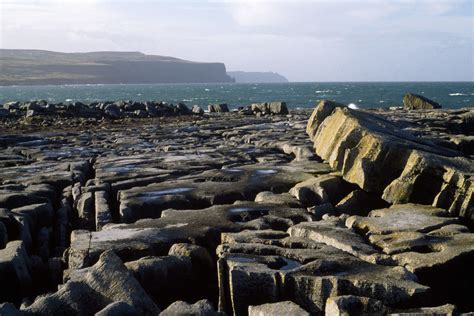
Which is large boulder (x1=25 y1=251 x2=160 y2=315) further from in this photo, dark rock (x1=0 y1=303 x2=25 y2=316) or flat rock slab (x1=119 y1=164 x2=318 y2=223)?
flat rock slab (x1=119 y1=164 x2=318 y2=223)

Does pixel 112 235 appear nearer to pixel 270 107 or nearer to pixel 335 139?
pixel 335 139

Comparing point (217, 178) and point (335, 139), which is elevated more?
point (335, 139)

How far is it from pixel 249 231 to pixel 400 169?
3134mm

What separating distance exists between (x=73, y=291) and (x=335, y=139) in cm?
695

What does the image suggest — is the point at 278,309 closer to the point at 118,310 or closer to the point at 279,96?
the point at 118,310

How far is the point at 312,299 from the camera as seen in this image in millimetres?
5059

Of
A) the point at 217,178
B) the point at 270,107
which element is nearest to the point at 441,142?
the point at 217,178

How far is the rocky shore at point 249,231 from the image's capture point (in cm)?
506

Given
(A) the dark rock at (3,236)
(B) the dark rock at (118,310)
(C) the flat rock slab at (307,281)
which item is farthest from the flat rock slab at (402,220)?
(A) the dark rock at (3,236)

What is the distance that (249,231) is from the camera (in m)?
7.04

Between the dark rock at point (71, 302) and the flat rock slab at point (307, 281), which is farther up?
the flat rock slab at point (307, 281)

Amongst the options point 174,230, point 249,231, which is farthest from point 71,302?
point 249,231

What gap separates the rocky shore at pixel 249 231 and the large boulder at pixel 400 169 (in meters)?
0.02

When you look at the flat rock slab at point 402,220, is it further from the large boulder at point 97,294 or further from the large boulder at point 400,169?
the large boulder at point 97,294
